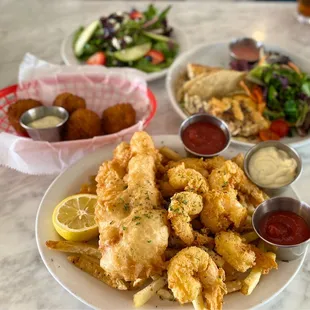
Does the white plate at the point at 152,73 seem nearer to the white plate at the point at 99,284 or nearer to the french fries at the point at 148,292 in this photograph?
the white plate at the point at 99,284

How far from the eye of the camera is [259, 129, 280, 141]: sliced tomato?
3758mm

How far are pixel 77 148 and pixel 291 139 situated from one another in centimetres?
188

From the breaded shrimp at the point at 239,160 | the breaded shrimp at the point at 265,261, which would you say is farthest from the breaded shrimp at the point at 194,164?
the breaded shrimp at the point at 265,261

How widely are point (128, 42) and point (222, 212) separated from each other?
273cm

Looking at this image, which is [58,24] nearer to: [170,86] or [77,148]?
[170,86]

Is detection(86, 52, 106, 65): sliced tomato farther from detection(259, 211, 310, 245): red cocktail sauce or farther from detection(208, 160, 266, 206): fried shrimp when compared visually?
detection(259, 211, 310, 245): red cocktail sauce

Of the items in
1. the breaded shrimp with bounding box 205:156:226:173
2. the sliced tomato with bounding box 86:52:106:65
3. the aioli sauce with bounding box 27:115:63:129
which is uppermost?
the aioli sauce with bounding box 27:115:63:129

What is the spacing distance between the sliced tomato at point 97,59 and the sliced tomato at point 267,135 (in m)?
1.85

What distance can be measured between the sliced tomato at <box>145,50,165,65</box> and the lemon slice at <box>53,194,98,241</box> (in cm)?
218

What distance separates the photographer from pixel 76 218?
279 centimetres

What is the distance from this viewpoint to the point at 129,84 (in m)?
3.95

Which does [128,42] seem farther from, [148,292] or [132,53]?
[148,292]

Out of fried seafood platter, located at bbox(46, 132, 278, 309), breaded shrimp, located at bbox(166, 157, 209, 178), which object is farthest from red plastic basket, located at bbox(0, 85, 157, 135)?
fried seafood platter, located at bbox(46, 132, 278, 309)

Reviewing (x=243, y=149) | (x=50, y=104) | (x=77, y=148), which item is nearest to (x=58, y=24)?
(x=50, y=104)
